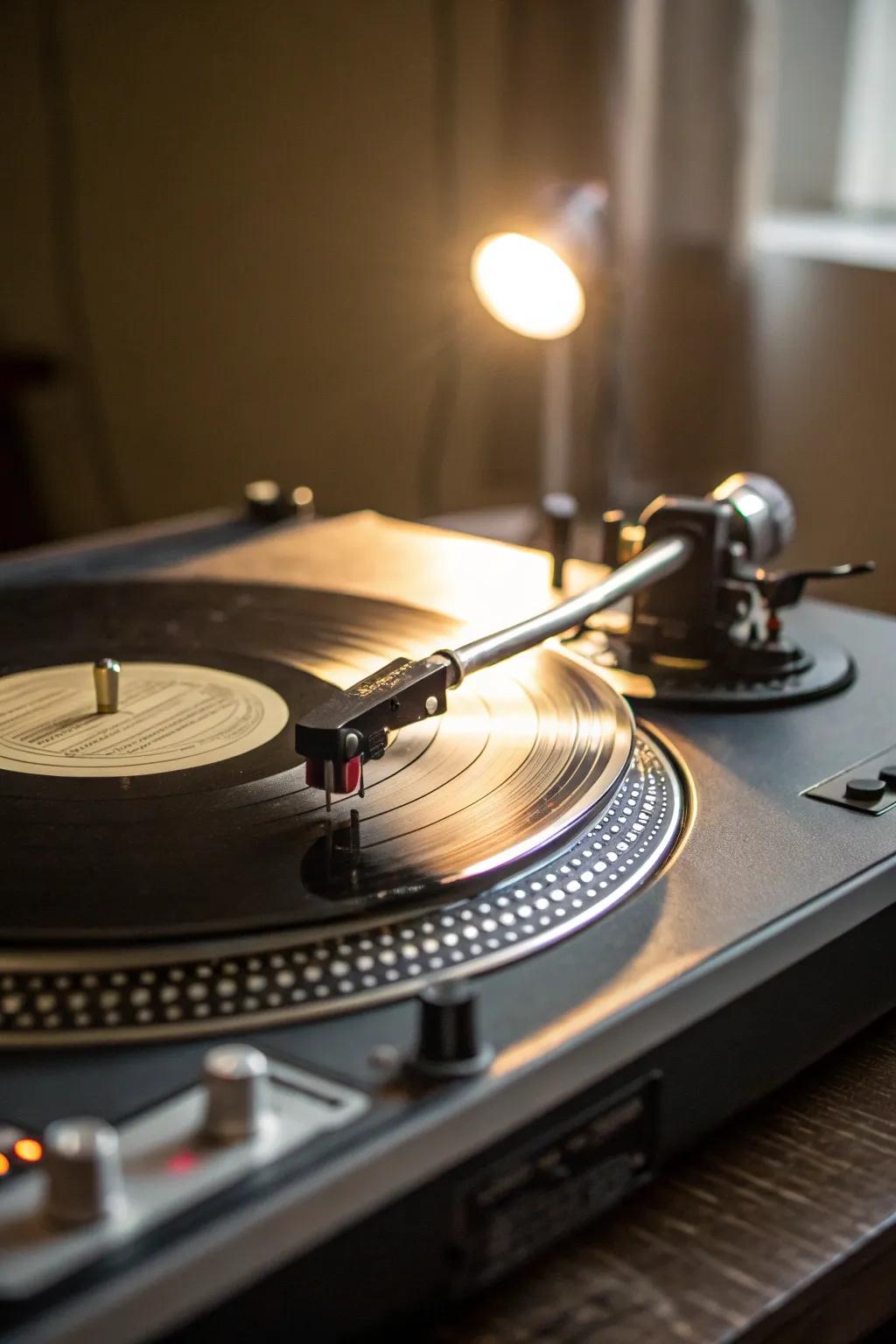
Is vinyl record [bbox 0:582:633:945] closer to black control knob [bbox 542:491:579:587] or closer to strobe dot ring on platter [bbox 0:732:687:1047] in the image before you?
strobe dot ring on platter [bbox 0:732:687:1047]

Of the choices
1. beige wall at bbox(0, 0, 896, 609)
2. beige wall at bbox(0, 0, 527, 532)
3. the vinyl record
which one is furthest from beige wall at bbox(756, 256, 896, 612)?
the vinyl record

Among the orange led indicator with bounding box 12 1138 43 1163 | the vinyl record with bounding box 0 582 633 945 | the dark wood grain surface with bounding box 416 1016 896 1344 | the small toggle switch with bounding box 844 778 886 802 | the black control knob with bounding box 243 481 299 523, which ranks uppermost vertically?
the black control knob with bounding box 243 481 299 523

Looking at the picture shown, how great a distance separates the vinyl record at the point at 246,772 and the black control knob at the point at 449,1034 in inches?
3.4

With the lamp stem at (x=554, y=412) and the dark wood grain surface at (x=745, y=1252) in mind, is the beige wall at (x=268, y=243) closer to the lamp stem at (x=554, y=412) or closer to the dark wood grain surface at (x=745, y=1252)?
the lamp stem at (x=554, y=412)

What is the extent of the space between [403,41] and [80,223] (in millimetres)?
758

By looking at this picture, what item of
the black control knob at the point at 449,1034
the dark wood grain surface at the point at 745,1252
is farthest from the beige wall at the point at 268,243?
the black control knob at the point at 449,1034

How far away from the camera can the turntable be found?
1.61 ft

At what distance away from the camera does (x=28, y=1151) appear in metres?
0.51

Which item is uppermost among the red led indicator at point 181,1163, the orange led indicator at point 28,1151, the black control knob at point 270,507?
the black control knob at point 270,507

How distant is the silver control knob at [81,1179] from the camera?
45cm

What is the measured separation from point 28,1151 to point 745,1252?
28 cm

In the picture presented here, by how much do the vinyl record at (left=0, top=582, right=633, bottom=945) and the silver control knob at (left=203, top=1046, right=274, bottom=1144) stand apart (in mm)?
99

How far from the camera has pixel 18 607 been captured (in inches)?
41.6

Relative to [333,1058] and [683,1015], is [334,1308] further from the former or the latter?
[683,1015]
